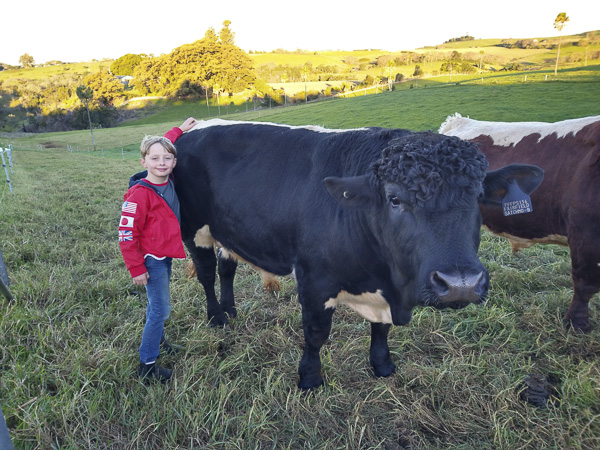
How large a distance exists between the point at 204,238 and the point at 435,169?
2.54 metres

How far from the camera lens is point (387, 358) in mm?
3303

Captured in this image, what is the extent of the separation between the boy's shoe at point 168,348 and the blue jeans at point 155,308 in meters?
0.33

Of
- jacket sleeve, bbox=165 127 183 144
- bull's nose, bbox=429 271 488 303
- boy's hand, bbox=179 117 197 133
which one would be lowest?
bull's nose, bbox=429 271 488 303

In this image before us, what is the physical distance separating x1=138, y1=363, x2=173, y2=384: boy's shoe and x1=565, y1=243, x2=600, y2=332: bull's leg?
384 cm

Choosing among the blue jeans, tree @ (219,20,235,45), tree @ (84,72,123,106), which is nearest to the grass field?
the blue jeans

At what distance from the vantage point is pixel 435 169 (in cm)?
210

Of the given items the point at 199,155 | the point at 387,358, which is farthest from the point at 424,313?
the point at 199,155

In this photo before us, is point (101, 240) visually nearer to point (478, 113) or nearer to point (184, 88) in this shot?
point (478, 113)

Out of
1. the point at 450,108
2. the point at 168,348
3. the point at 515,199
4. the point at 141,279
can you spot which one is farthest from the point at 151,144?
the point at 450,108

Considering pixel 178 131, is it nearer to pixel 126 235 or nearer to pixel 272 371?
pixel 126 235

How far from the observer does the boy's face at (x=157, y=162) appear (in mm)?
2967

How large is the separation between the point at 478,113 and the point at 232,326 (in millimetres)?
31874

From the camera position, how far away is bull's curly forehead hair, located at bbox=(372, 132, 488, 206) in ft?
6.85

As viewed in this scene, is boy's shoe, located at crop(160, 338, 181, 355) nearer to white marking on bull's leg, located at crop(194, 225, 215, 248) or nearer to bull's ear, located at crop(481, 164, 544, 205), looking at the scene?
white marking on bull's leg, located at crop(194, 225, 215, 248)
